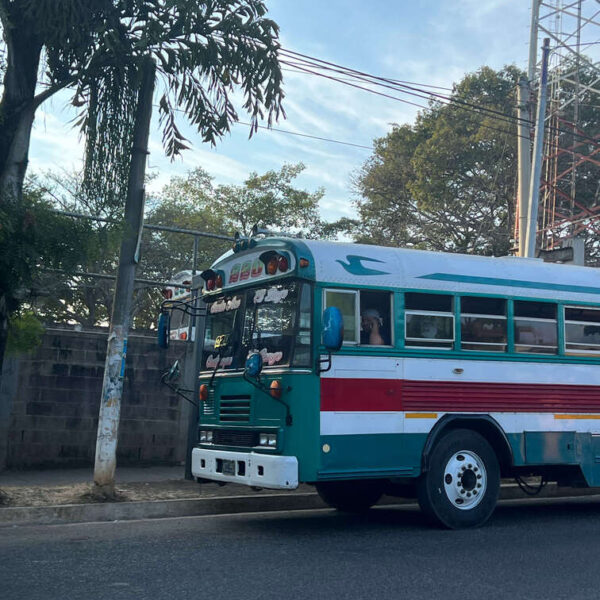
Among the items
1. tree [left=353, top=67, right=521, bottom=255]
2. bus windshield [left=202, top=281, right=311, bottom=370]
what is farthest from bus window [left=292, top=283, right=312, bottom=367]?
tree [left=353, top=67, right=521, bottom=255]

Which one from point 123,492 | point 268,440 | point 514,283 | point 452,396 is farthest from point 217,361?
point 514,283

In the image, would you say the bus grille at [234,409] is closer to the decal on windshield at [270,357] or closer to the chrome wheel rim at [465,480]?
the decal on windshield at [270,357]

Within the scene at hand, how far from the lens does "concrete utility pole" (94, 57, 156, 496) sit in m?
9.97

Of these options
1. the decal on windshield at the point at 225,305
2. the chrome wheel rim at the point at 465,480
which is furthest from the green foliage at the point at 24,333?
the chrome wheel rim at the point at 465,480

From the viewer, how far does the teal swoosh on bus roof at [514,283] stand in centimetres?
892

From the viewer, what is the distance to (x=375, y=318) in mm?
8500

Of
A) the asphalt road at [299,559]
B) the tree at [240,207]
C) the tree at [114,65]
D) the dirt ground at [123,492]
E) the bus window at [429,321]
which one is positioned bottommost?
the asphalt road at [299,559]

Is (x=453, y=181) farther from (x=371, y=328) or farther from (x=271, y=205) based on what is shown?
(x=371, y=328)

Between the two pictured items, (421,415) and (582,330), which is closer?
(421,415)

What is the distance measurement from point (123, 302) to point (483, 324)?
4.45 meters

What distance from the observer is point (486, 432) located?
910 centimetres

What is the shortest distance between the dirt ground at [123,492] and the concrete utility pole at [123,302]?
268mm

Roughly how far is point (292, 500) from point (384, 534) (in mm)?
2189

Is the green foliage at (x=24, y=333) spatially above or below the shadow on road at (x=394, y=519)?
above
